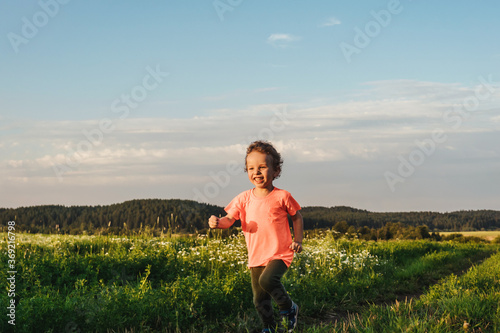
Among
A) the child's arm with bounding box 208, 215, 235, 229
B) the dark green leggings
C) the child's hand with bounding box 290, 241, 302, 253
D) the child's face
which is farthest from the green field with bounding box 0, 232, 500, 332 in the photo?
the child's face

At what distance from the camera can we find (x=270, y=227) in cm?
490

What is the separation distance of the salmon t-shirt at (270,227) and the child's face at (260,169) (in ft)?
0.56

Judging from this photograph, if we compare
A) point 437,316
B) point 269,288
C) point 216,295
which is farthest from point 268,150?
point 437,316

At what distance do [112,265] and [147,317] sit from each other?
3944 mm

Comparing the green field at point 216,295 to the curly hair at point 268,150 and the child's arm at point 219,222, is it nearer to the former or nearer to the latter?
the child's arm at point 219,222

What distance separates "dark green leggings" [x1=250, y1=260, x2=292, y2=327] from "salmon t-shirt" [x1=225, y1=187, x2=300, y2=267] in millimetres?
83

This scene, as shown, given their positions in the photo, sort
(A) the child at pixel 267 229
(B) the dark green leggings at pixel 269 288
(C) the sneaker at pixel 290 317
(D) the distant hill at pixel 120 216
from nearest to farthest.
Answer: (B) the dark green leggings at pixel 269 288 → (A) the child at pixel 267 229 → (C) the sneaker at pixel 290 317 → (D) the distant hill at pixel 120 216

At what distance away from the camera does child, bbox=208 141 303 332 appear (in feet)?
15.9

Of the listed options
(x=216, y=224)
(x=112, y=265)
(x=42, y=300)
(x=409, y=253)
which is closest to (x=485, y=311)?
(x=216, y=224)

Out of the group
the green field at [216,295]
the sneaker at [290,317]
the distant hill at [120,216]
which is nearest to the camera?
the sneaker at [290,317]

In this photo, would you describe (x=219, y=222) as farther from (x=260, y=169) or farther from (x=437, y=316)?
(x=437, y=316)

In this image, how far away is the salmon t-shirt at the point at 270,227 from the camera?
16.0 feet

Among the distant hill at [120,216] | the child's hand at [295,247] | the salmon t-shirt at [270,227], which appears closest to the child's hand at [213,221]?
the salmon t-shirt at [270,227]

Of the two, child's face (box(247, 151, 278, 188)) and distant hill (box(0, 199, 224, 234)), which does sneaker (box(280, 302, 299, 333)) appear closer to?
child's face (box(247, 151, 278, 188))
